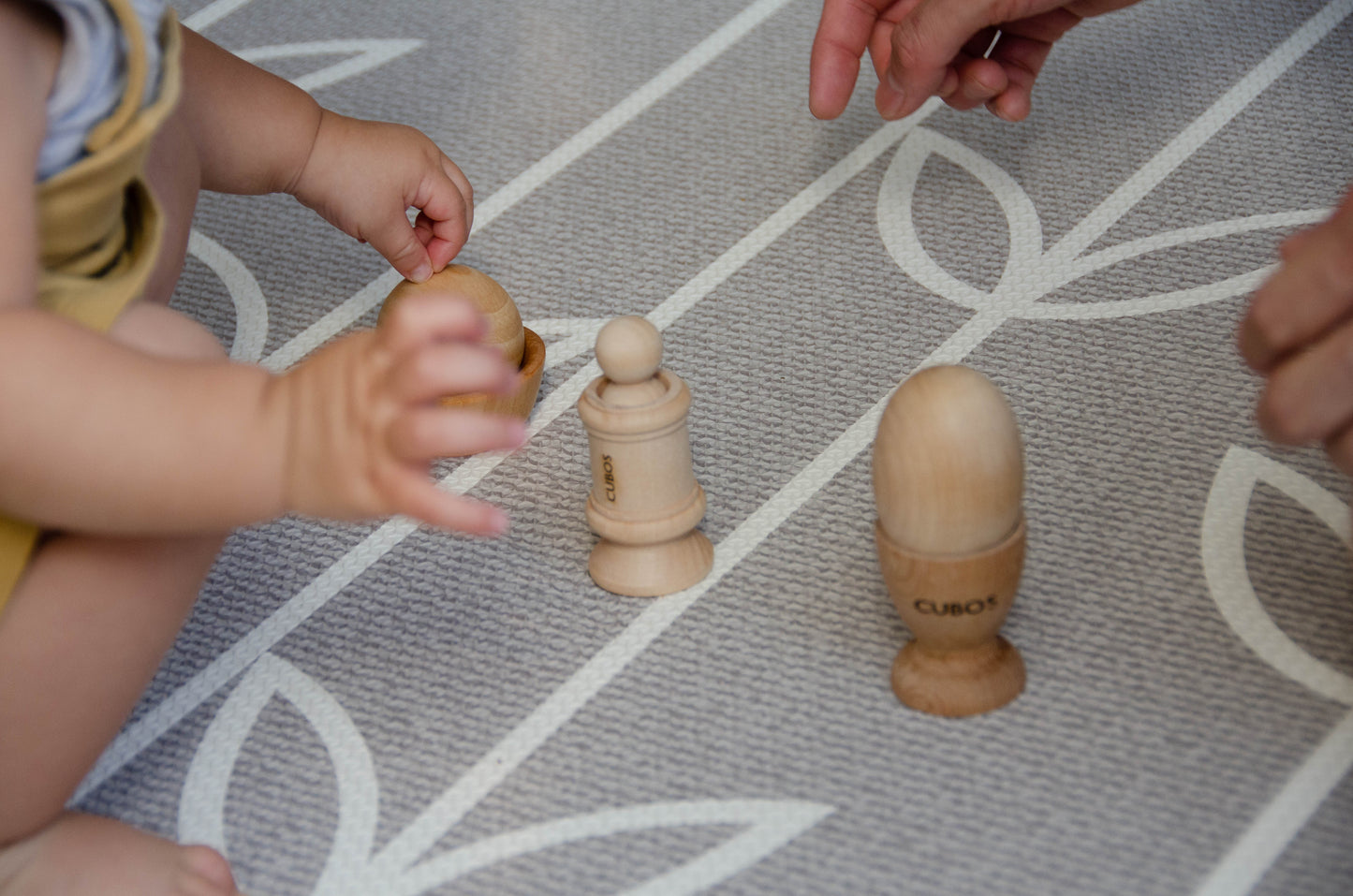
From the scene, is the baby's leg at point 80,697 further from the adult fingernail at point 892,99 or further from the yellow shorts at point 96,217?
the adult fingernail at point 892,99

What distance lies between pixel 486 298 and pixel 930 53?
10.9 inches

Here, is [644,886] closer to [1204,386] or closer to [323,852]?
[323,852]

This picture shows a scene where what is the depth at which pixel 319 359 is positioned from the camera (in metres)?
0.42

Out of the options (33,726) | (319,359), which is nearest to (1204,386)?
(319,359)

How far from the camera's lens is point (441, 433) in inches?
14.9

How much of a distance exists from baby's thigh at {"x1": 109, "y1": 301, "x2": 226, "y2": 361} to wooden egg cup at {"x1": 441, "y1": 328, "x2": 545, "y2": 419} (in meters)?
0.13

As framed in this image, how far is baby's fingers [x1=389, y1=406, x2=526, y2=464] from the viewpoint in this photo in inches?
14.9

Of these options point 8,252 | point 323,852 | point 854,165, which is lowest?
point 323,852

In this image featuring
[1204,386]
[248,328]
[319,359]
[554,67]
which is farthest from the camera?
[554,67]

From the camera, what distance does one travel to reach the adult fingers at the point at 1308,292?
0.42 m

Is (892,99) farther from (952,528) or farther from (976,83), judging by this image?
(952,528)

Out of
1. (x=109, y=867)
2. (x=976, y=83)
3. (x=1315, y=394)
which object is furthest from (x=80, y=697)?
(x=976, y=83)

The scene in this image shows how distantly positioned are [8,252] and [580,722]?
0.26 meters

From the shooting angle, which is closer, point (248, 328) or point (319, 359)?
point (319, 359)
